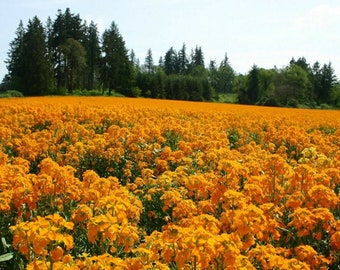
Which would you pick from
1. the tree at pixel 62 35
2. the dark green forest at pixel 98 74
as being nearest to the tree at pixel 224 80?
the dark green forest at pixel 98 74

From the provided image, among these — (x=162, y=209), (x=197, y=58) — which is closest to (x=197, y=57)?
(x=197, y=58)

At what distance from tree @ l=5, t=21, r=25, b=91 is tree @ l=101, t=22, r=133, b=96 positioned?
454 inches

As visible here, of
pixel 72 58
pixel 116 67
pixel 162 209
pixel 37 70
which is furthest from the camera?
pixel 116 67

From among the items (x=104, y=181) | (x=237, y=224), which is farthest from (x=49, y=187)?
(x=237, y=224)

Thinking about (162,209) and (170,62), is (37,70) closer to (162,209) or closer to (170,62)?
(162,209)

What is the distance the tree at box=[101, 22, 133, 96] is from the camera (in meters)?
61.6

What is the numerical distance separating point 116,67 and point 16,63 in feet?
45.7

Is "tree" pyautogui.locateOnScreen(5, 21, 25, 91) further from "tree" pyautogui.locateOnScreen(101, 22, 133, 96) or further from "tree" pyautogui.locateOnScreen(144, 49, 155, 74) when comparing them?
"tree" pyautogui.locateOnScreen(144, 49, 155, 74)

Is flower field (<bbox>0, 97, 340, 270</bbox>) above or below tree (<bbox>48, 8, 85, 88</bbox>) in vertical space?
below

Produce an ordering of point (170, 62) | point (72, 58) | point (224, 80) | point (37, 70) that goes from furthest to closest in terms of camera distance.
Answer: point (224, 80)
point (170, 62)
point (72, 58)
point (37, 70)

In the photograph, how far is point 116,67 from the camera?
61594mm

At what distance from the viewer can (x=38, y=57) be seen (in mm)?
51844

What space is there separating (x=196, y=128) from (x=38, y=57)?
4420 cm

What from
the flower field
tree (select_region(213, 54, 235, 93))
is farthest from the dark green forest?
the flower field
